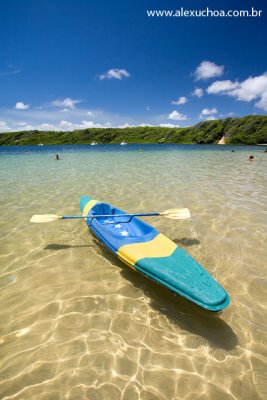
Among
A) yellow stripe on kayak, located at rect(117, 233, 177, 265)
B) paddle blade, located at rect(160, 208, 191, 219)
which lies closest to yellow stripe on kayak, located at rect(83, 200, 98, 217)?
paddle blade, located at rect(160, 208, 191, 219)

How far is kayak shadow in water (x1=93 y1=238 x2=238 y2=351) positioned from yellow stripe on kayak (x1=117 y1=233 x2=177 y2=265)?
0.79 metres

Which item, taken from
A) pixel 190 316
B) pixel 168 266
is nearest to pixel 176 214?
pixel 168 266

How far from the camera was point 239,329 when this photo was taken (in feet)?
14.3

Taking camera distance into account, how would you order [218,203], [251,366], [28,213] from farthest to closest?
[218,203]
[28,213]
[251,366]

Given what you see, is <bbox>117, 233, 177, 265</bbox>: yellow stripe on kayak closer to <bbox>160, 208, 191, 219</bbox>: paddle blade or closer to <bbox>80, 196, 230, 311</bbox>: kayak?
<bbox>80, 196, 230, 311</bbox>: kayak

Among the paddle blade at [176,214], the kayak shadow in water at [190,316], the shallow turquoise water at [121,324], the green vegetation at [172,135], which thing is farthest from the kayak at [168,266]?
the green vegetation at [172,135]

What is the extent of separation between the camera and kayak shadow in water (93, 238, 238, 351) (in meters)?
4.17

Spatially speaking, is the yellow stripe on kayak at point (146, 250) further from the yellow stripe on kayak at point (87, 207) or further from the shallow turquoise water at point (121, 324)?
the yellow stripe on kayak at point (87, 207)

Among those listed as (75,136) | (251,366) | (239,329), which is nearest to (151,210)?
(239,329)

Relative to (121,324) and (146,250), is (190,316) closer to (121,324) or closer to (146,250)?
(121,324)

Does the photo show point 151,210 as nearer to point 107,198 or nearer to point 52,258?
point 107,198

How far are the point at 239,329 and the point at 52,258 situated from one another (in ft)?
17.5

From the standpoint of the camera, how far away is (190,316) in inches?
183

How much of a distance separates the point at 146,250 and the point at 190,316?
1689 mm
